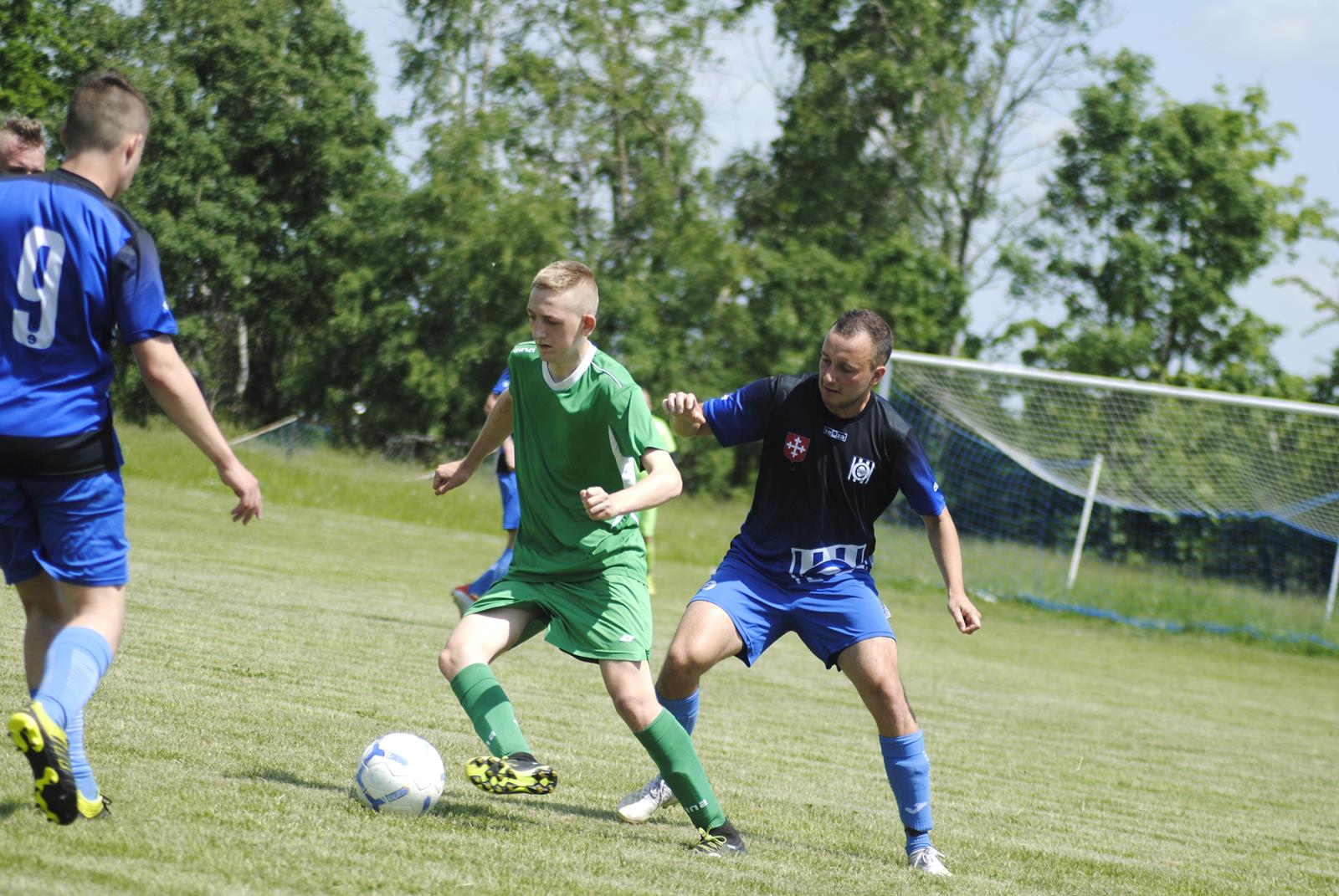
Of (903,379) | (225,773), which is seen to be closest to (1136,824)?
(225,773)

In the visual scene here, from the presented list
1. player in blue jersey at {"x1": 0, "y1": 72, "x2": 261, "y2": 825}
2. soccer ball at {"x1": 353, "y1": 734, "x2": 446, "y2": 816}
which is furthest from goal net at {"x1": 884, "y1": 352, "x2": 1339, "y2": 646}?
player in blue jersey at {"x1": 0, "y1": 72, "x2": 261, "y2": 825}

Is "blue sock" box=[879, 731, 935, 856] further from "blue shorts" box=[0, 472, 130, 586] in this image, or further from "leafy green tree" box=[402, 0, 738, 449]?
"leafy green tree" box=[402, 0, 738, 449]

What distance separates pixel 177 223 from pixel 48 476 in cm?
3257

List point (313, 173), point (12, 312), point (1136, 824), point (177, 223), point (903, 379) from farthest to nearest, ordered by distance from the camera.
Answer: point (313, 173), point (177, 223), point (903, 379), point (1136, 824), point (12, 312)

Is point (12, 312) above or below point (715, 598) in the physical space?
above

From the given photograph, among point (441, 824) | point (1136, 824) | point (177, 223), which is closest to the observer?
point (441, 824)

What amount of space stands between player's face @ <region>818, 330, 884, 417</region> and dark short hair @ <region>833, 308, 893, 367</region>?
0.02 m

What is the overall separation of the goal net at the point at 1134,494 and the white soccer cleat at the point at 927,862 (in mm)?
14826

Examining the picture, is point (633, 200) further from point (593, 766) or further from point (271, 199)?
point (593, 766)

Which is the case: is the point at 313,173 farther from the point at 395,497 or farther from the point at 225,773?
the point at 225,773

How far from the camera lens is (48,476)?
11.4ft

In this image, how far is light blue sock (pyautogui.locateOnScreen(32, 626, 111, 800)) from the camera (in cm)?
344

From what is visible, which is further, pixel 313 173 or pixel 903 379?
pixel 313 173

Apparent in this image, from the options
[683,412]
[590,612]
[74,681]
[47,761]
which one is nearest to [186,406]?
[74,681]
